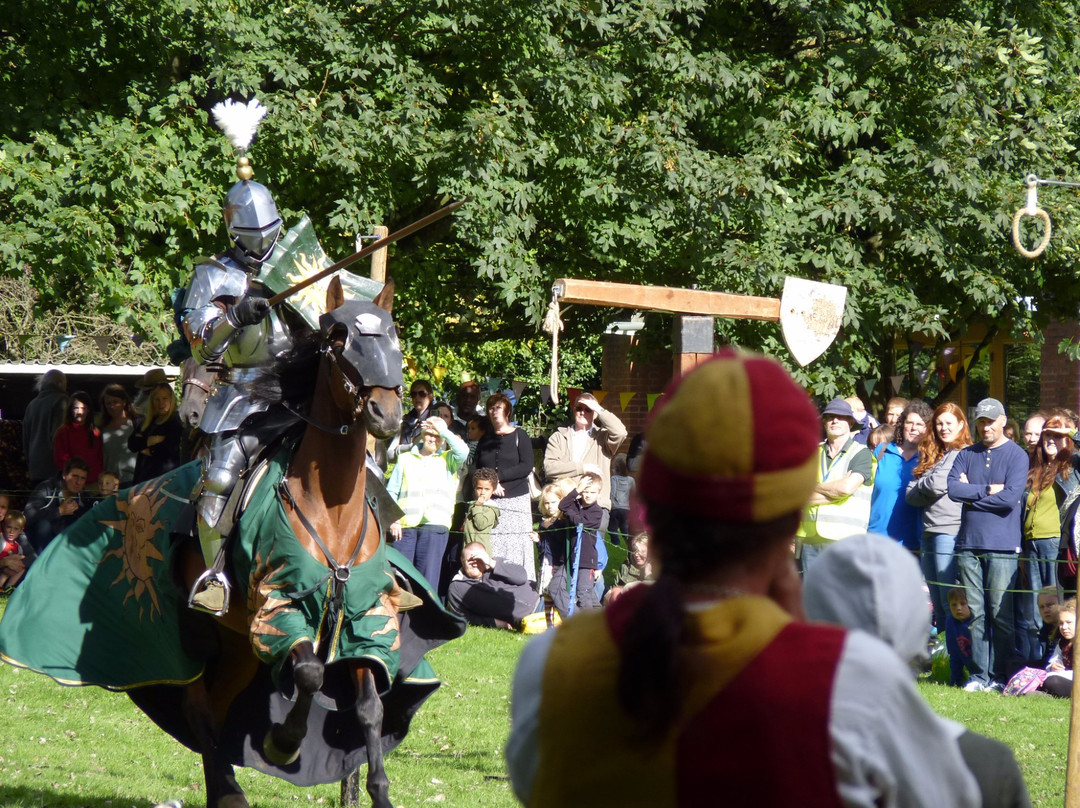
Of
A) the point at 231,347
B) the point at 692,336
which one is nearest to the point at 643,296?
the point at 692,336

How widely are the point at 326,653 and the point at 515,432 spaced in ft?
19.9

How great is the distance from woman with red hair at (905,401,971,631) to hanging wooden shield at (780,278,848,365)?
2.09m

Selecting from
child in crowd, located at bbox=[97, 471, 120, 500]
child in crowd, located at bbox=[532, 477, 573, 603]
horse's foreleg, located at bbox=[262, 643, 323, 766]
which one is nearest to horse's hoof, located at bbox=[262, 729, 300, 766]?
horse's foreleg, located at bbox=[262, 643, 323, 766]

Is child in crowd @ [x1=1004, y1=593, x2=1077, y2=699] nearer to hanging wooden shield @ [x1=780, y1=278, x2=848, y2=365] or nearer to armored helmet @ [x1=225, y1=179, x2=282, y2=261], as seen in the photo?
hanging wooden shield @ [x1=780, y1=278, x2=848, y2=365]

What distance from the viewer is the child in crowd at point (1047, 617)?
7.86 meters

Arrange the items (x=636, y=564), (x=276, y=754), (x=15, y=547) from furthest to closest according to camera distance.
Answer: (x=15, y=547), (x=636, y=564), (x=276, y=754)

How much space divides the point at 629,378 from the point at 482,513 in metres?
8.24

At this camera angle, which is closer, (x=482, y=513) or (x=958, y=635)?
(x=958, y=635)

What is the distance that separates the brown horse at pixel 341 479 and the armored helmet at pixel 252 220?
60 cm

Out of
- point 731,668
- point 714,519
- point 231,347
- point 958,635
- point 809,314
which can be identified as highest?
point 809,314

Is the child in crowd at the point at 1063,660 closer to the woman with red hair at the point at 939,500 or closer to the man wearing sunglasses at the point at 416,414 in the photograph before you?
the woman with red hair at the point at 939,500

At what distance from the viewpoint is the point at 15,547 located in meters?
11.3

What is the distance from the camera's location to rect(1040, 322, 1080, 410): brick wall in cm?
1490

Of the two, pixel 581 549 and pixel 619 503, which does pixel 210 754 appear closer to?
pixel 581 549
